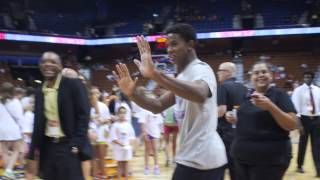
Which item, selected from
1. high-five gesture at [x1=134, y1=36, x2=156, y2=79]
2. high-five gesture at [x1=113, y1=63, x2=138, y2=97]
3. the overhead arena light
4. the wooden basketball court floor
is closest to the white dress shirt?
the wooden basketball court floor

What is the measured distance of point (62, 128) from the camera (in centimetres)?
403

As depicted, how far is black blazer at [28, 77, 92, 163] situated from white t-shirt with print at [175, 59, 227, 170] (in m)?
1.68

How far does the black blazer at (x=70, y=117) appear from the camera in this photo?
404cm

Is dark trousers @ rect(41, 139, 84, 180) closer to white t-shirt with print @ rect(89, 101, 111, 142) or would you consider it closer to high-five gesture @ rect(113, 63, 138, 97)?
high-five gesture @ rect(113, 63, 138, 97)

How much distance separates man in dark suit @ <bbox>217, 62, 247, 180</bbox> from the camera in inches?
202

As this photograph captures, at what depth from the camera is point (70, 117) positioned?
13.3 feet

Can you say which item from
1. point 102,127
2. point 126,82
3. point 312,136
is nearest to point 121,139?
point 102,127

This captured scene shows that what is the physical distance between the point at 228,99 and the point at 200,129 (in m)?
2.68

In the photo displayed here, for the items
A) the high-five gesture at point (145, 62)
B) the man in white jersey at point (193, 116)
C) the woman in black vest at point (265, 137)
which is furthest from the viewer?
the woman in black vest at point (265, 137)

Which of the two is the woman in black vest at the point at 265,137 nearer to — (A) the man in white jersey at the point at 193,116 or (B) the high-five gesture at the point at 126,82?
(A) the man in white jersey at the point at 193,116

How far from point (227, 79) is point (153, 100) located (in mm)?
2742

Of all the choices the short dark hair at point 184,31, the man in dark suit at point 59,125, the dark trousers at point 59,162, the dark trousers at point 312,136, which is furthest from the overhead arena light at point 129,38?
the short dark hair at point 184,31

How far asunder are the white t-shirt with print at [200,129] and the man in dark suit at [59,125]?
65.9 inches

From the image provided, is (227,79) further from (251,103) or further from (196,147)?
(196,147)
